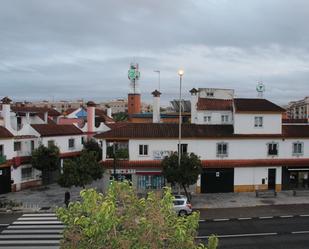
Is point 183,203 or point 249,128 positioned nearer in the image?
point 183,203

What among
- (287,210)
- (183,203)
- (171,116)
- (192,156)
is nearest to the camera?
(183,203)

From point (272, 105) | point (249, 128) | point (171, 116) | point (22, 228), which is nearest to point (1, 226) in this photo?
point (22, 228)

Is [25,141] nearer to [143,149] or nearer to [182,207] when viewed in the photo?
[143,149]

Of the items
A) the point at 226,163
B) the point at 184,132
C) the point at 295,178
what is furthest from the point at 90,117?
the point at 295,178

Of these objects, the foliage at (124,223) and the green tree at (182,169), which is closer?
the foliage at (124,223)

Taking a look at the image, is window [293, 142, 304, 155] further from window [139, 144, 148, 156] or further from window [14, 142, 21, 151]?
window [14, 142, 21, 151]

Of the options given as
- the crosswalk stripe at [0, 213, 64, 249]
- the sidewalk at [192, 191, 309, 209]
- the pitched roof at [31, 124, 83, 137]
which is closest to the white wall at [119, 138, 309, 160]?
the sidewalk at [192, 191, 309, 209]

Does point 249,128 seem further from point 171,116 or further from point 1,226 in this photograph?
point 171,116

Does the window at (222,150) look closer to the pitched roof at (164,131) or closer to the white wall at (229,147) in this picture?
the white wall at (229,147)

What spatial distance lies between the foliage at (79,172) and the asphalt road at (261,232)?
12.4 meters

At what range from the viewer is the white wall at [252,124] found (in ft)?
145

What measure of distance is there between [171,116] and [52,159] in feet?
142

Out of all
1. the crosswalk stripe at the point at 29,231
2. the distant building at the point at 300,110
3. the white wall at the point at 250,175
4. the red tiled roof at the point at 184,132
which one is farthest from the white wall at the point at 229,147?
the distant building at the point at 300,110

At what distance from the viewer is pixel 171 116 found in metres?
86.9
